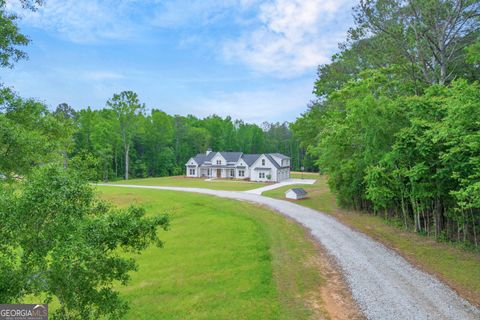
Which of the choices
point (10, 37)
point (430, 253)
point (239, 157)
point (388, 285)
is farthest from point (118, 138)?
point (388, 285)

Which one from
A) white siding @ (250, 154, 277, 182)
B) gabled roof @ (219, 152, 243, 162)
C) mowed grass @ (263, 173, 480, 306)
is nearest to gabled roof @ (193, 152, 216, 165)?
gabled roof @ (219, 152, 243, 162)

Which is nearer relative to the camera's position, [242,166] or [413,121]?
[413,121]

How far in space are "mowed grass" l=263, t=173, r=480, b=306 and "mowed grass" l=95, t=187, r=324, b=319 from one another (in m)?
3.76

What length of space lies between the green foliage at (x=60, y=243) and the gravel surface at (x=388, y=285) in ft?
21.3

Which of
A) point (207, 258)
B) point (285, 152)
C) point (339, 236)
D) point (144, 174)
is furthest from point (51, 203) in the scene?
point (285, 152)

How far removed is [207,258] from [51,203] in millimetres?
8881

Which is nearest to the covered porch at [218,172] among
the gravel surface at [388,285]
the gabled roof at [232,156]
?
the gabled roof at [232,156]

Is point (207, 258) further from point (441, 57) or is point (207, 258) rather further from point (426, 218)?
point (441, 57)

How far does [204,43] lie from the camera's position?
88.3 feet

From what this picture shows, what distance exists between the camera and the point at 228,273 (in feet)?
35.1

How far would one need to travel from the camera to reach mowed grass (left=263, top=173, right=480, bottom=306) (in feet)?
30.9

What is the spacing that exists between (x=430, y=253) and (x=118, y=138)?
49.0m

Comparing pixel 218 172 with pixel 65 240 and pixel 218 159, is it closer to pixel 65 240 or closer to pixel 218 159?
pixel 218 159

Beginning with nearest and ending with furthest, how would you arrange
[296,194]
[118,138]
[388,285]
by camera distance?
1. [388,285]
2. [296,194]
3. [118,138]
